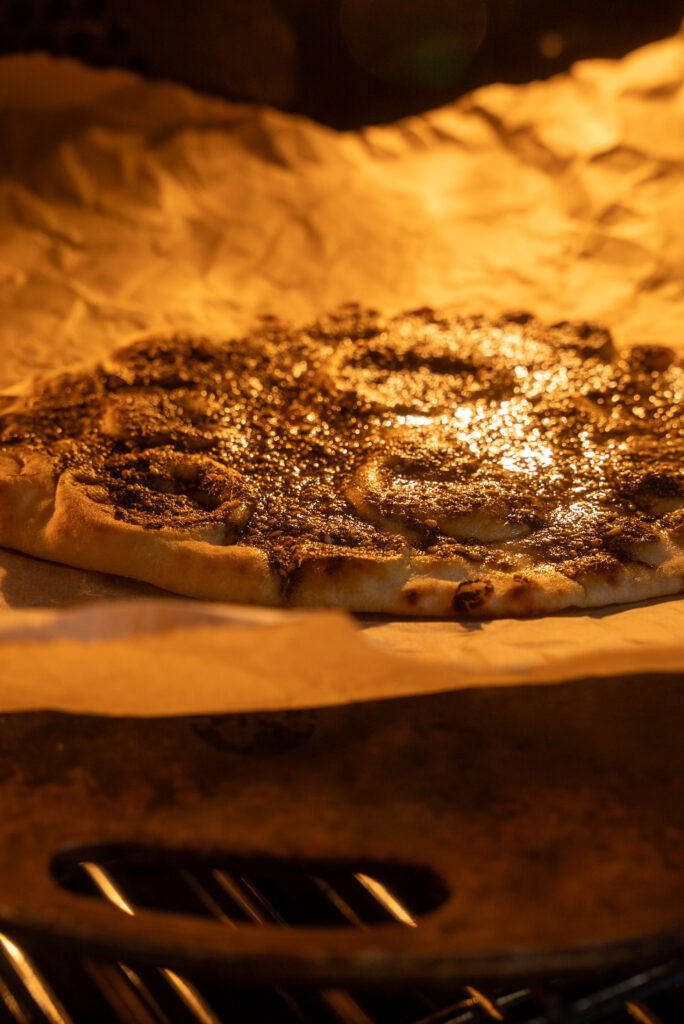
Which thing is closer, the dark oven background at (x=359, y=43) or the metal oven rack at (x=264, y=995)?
the metal oven rack at (x=264, y=995)

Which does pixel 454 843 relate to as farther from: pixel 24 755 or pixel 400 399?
pixel 400 399

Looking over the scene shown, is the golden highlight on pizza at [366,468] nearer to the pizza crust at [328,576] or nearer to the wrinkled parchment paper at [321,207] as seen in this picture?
the pizza crust at [328,576]

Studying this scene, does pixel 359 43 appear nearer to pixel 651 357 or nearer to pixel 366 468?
pixel 651 357

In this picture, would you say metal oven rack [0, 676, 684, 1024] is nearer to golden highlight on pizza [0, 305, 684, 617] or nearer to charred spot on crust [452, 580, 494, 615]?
charred spot on crust [452, 580, 494, 615]

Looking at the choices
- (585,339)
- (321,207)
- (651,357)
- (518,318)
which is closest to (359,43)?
(321,207)

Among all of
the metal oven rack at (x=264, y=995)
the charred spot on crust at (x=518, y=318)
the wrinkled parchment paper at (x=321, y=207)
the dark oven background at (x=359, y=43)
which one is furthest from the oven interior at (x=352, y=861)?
the dark oven background at (x=359, y=43)

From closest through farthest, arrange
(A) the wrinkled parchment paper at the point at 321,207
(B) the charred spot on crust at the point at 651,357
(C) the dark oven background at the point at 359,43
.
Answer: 1. (B) the charred spot on crust at the point at 651,357
2. (A) the wrinkled parchment paper at the point at 321,207
3. (C) the dark oven background at the point at 359,43

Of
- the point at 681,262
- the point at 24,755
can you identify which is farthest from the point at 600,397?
the point at 24,755

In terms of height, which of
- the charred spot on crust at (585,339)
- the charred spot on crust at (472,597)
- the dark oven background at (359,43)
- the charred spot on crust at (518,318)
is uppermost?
the dark oven background at (359,43)
